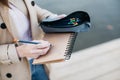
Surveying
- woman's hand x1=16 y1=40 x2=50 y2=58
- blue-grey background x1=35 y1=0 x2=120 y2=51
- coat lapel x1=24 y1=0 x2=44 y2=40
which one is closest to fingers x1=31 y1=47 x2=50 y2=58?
woman's hand x1=16 y1=40 x2=50 y2=58

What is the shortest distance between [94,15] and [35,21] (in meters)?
1.73

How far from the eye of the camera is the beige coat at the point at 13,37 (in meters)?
0.98

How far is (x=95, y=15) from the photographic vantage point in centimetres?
275

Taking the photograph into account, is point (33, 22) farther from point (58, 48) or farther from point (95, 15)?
point (95, 15)

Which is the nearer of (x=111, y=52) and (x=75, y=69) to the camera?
(x=75, y=69)

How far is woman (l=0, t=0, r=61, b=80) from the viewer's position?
966 millimetres

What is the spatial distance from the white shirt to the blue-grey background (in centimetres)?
137

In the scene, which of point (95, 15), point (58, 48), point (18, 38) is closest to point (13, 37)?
point (18, 38)

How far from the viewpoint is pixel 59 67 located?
219 centimetres

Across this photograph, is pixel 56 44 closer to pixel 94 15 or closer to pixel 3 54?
pixel 3 54

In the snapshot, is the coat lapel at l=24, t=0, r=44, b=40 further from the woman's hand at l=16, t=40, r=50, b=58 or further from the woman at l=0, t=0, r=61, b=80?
the woman's hand at l=16, t=40, r=50, b=58

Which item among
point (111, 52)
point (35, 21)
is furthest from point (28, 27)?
point (111, 52)

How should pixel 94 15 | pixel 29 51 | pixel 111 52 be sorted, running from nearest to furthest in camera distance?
pixel 29 51 < pixel 111 52 < pixel 94 15

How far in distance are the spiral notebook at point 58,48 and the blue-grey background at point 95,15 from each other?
133 cm
